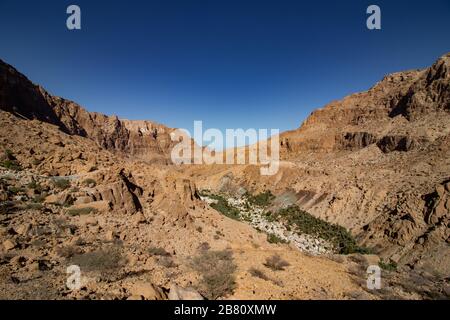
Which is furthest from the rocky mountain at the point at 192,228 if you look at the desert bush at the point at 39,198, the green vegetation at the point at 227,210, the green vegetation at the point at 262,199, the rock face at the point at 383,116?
the rock face at the point at 383,116

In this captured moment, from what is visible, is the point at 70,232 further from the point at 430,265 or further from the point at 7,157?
the point at 430,265

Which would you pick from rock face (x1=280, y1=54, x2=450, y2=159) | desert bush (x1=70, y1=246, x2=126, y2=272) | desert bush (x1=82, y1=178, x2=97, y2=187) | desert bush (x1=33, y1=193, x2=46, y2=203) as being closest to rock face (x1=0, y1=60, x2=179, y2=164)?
desert bush (x1=82, y1=178, x2=97, y2=187)

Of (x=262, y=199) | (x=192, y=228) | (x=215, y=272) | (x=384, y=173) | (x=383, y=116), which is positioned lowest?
(x=262, y=199)

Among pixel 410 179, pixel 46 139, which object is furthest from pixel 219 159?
pixel 46 139

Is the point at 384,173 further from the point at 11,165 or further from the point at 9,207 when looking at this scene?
the point at 11,165

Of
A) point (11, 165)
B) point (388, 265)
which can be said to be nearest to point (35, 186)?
point (11, 165)
